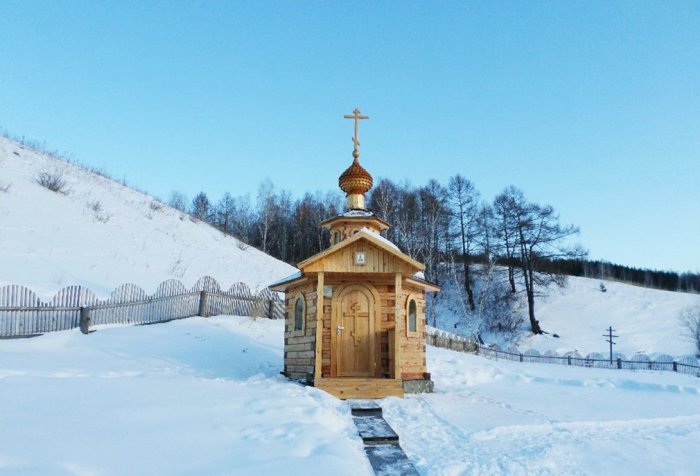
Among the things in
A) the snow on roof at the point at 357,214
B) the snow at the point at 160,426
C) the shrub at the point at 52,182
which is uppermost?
the shrub at the point at 52,182

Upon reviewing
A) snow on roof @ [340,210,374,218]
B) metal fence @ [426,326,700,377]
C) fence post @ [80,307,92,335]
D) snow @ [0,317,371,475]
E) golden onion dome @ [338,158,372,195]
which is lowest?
metal fence @ [426,326,700,377]

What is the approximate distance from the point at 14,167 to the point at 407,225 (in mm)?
27607

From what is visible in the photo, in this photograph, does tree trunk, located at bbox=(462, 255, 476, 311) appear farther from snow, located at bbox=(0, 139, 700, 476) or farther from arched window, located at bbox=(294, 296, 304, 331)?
arched window, located at bbox=(294, 296, 304, 331)

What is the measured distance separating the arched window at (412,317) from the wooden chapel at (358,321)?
0.09ft

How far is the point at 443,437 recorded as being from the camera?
24.6ft

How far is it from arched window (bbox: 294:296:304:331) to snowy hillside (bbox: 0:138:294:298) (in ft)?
28.2

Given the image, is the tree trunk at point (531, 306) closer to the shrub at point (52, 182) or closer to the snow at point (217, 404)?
the snow at point (217, 404)

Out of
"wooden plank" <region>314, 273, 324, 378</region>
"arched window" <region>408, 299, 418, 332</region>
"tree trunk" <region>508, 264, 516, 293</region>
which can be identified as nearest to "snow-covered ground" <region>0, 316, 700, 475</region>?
"wooden plank" <region>314, 273, 324, 378</region>

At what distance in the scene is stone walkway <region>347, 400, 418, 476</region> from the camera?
5.64m

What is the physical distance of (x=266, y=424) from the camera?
254 inches

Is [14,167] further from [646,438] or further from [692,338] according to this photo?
[692,338]

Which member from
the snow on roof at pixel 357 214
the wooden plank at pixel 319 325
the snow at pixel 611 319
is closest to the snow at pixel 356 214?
the snow on roof at pixel 357 214

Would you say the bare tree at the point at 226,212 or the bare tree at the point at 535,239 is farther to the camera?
the bare tree at the point at 226,212

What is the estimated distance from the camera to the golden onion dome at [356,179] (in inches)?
597
